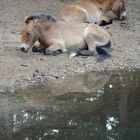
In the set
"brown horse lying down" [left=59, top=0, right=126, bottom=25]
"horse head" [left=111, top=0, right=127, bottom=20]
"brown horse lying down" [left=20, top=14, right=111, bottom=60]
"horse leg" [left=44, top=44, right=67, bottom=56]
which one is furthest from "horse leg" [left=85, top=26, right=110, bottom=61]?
"horse head" [left=111, top=0, right=127, bottom=20]

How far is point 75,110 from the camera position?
7172 millimetres

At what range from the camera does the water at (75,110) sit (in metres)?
6.37

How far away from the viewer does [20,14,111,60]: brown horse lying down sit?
1009cm

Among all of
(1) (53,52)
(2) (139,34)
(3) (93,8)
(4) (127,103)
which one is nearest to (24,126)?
(4) (127,103)

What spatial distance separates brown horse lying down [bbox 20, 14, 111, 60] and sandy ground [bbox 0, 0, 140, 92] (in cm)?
23

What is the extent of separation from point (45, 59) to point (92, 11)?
3.69m

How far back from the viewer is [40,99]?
7.56 meters

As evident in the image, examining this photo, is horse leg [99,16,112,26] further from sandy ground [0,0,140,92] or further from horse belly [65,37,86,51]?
horse belly [65,37,86,51]

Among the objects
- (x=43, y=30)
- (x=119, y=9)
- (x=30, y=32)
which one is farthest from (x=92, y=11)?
(x=30, y=32)

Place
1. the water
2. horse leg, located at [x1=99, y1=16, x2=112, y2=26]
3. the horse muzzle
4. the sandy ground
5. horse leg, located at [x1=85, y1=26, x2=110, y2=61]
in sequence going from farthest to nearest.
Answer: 1. horse leg, located at [x1=99, y1=16, x2=112, y2=26]
2. horse leg, located at [x1=85, y1=26, x2=110, y2=61]
3. the horse muzzle
4. the sandy ground
5. the water

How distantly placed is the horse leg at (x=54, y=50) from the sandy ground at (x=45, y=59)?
0.11 m

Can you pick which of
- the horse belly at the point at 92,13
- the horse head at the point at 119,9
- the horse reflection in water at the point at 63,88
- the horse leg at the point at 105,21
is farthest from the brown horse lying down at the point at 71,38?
the horse head at the point at 119,9

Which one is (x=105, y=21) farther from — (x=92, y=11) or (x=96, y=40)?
(x=96, y=40)

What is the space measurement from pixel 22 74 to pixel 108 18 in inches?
198
